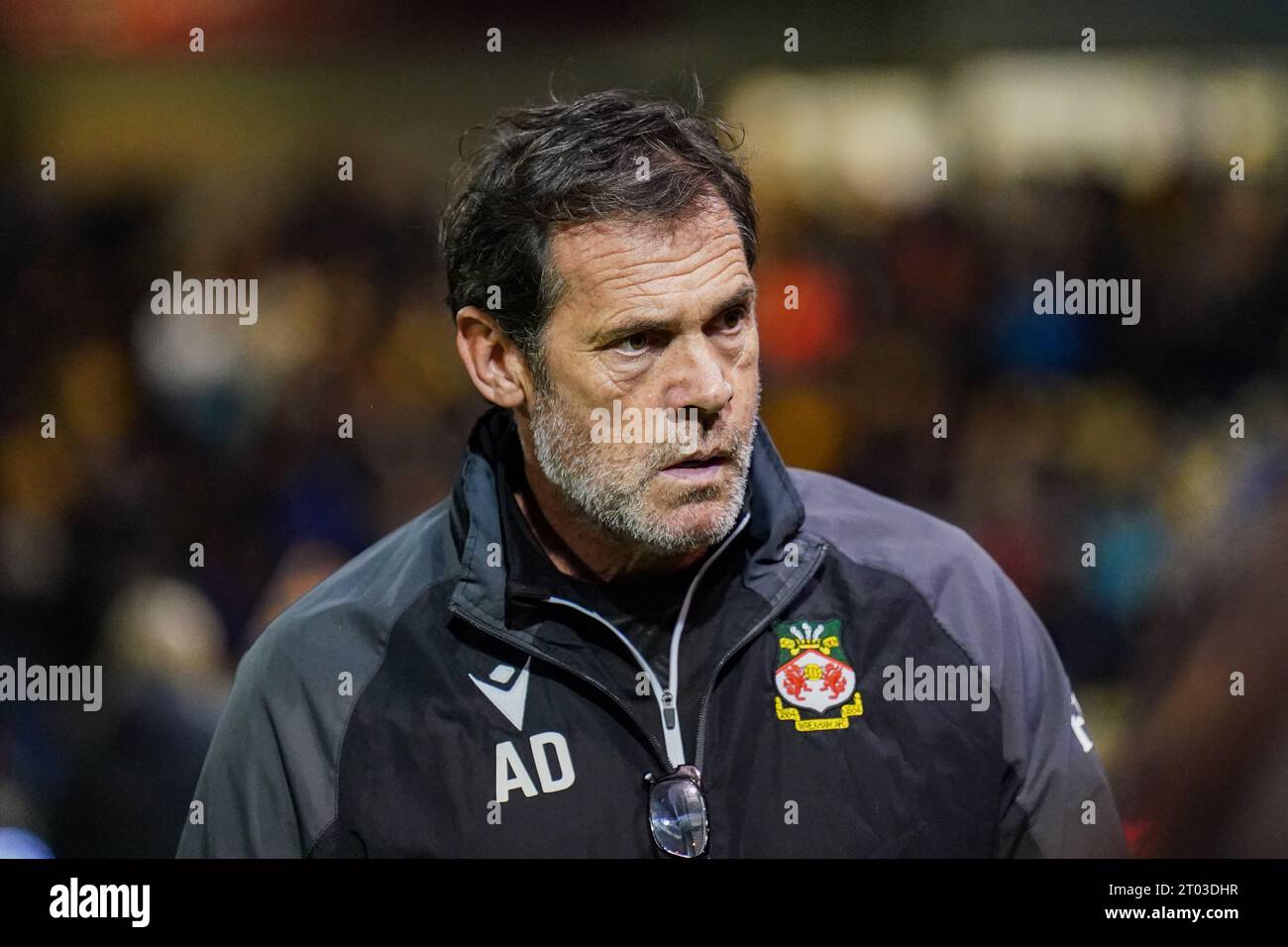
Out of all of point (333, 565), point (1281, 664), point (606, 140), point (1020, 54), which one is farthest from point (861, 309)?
point (1281, 664)

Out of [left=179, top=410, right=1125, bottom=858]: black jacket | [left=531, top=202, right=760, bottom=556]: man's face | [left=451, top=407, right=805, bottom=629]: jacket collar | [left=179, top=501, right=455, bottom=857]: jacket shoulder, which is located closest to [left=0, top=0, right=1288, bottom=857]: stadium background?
[left=179, top=501, right=455, bottom=857]: jacket shoulder

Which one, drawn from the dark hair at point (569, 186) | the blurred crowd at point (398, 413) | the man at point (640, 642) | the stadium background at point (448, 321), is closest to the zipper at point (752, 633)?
the man at point (640, 642)

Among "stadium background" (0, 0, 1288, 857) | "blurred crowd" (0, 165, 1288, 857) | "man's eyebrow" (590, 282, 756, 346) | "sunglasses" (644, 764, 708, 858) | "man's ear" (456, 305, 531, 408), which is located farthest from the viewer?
"stadium background" (0, 0, 1288, 857)

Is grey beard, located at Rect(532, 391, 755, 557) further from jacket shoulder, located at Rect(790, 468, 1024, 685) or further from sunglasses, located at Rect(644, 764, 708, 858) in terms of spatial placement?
sunglasses, located at Rect(644, 764, 708, 858)

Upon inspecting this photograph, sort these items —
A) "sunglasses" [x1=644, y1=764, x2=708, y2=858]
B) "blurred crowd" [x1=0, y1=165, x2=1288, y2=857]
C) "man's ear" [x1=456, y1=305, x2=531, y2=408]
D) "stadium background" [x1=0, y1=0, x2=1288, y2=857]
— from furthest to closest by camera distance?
"stadium background" [x1=0, y1=0, x2=1288, y2=857] < "blurred crowd" [x1=0, y1=165, x2=1288, y2=857] < "man's ear" [x1=456, y1=305, x2=531, y2=408] < "sunglasses" [x1=644, y1=764, x2=708, y2=858]

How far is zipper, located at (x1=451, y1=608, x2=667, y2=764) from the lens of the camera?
79.3 inches

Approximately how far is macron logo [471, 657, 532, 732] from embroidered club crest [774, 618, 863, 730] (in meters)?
0.37

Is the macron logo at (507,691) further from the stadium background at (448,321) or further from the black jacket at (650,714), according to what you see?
the stadium background at (448,321)

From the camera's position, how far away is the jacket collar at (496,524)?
6.83ft

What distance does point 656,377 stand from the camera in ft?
6.98

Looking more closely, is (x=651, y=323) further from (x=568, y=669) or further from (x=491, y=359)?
(x=568, y=669)

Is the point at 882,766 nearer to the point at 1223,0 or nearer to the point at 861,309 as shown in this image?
the point at 861,309

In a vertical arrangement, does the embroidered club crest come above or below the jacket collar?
below

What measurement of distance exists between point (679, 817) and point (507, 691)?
0.31 m
